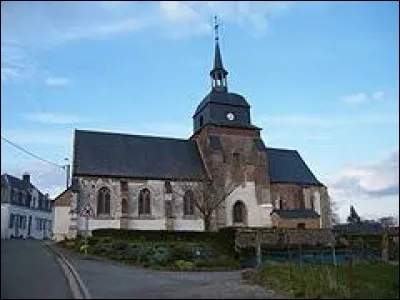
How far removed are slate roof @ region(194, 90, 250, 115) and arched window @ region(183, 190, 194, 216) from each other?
351 inches

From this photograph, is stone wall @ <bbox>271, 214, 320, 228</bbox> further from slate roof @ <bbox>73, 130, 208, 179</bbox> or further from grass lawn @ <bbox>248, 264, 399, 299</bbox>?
grass lawn @ <bbox>248, 264, 399, 299</bbox>

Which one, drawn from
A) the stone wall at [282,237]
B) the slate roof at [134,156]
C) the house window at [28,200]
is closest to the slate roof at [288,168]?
the slate roof at [134,156]

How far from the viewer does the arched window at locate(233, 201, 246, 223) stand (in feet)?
144

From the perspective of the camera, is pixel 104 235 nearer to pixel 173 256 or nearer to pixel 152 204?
pixel 152 204

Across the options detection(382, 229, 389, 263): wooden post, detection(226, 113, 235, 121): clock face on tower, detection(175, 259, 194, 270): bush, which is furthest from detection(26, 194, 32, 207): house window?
detection(382, 229, 389, 263): wooden post

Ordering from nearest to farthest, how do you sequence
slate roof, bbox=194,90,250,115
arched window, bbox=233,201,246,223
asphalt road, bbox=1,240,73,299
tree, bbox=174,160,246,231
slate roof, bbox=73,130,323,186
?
asphalt road, bbox=1,240,73,299
slate roof, bbox=73,130,323,186
tree, bbox=174,160,246,231
arched window, bbox=233,201,246,223
slate roof, bbox=194,90,250,115

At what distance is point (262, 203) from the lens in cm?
4428

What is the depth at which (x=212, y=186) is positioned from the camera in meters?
42.7

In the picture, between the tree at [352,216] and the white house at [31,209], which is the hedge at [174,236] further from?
the tree at [352,216]

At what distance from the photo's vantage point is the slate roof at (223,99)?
45.8 m

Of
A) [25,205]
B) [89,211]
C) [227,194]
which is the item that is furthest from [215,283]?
[25,205]

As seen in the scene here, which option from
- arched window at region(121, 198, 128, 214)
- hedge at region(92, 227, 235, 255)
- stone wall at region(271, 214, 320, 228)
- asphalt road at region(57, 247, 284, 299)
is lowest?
asphalt road at region(57, 247, 284, 299)

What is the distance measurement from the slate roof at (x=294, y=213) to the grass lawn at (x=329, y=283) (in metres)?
25.5

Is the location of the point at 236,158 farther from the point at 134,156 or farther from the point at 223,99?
the point at 134,156
